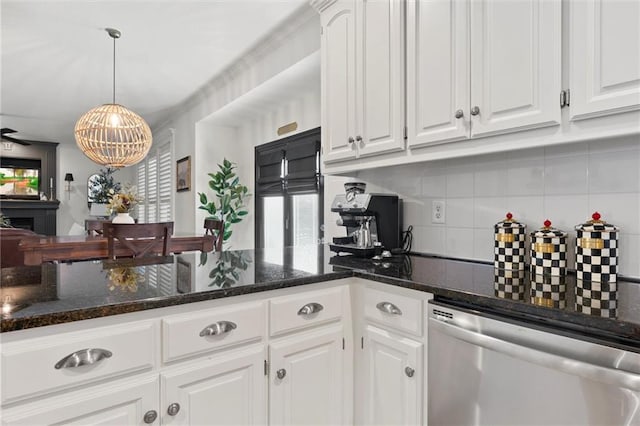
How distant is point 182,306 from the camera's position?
117cm

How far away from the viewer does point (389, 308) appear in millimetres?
1460

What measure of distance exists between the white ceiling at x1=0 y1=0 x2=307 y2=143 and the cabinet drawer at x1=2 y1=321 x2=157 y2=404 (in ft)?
7.83

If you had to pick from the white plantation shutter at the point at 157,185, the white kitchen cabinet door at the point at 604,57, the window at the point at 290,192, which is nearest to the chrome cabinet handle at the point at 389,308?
the white kitchen cabinet door at the point at 604,57

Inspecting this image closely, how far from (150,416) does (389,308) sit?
88 centimetres

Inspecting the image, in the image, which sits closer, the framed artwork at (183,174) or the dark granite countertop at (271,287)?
the dark granite countertop at (271,287)

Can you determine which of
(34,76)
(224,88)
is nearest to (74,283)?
(224,88)

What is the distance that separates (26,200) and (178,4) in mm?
6840

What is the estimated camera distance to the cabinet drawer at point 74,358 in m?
0.90

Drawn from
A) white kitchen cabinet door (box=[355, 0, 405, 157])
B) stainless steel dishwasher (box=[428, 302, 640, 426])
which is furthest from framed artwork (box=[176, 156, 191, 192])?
stainless steel dishwasher (box=[428, 302, 640, 426])

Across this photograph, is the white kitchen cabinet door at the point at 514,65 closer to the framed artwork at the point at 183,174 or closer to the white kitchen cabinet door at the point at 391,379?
the white kitchen cabinet door at the point at 391,379

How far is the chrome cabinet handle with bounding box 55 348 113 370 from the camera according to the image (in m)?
0.97

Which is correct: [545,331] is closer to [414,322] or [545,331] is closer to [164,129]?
[414,322]

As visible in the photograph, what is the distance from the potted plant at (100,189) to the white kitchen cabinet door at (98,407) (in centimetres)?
772

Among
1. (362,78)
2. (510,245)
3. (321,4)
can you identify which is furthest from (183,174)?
(510,245)
